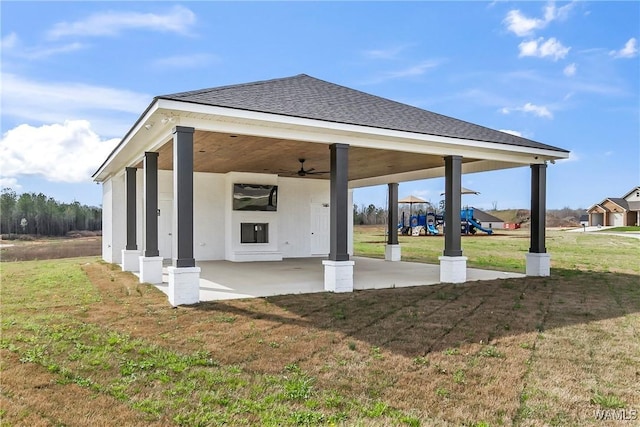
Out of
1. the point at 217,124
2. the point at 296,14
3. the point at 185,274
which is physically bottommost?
the point at 185,274

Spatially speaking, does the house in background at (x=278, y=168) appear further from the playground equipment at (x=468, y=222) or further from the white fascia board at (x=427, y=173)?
the playground equipment at (x=468, y=222)

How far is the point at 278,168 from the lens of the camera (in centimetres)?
1375

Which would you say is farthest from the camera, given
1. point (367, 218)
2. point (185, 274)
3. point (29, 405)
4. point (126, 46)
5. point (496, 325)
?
point (367, 218)

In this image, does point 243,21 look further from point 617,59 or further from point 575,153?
point 617,59

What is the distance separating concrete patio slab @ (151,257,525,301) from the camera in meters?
8.20

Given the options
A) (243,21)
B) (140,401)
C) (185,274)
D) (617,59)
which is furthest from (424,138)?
(617,59)

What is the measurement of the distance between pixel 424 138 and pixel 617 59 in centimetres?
954

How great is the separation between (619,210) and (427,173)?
138 feet

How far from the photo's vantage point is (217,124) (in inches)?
280

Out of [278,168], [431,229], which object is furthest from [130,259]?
[431,229]

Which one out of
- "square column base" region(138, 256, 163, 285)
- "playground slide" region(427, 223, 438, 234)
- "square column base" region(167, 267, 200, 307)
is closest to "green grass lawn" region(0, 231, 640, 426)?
"square column base" region(167, 267, 200, 307)

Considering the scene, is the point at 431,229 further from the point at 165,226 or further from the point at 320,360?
the point at 320,360

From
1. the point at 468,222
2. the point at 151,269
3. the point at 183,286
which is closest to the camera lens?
the point at 183,286

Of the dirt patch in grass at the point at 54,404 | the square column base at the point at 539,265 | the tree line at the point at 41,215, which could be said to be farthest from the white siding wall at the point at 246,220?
the tree line at the point at 41,215
